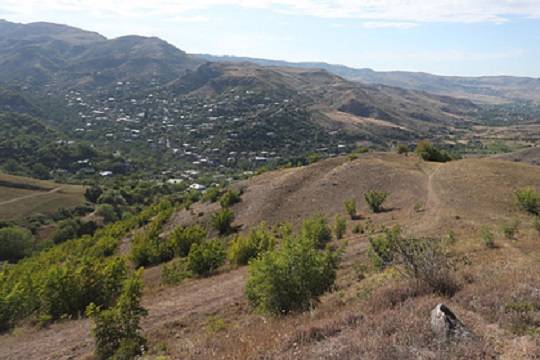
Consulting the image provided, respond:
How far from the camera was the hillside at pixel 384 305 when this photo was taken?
7602 mm

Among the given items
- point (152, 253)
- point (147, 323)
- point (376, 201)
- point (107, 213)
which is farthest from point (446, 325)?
point (107, 213)

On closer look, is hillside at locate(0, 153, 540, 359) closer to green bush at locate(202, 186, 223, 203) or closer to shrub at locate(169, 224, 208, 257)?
shrub at locate(169, 224, 208, 257)

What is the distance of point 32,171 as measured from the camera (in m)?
141

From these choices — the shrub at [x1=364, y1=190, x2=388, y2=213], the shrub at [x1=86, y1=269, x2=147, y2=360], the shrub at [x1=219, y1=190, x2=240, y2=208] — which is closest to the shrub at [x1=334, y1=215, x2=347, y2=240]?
the shrub at [x1=364, y1=190, x2=388, y2=213]

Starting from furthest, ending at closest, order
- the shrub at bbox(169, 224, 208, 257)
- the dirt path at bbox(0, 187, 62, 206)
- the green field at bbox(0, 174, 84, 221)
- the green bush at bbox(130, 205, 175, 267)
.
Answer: the dirt path at bbox(0, 187, 62, 206), the green field at bbox(0, 174, 84, 221), the green bush at bbox(130, 205, 175, 267), the shrub at bbox(169, 224, 208, 257)

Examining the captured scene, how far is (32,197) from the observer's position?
103 meters

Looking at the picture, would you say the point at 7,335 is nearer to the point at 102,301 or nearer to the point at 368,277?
the point at 102,301

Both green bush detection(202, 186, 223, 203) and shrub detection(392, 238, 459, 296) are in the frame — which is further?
green bush detection(202, 186, 223, 203)

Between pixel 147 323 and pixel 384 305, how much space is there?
904 centimetres

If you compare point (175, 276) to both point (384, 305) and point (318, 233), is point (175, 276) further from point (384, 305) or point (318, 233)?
point (384, 305)

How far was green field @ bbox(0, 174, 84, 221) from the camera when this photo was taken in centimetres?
9538

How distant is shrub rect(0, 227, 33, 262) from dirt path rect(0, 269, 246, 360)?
5775 cm

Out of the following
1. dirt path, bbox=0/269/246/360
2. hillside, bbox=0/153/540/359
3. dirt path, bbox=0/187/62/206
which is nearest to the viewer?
hillside, bbox=0/153/540/359

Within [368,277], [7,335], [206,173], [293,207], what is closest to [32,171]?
[206,173]
